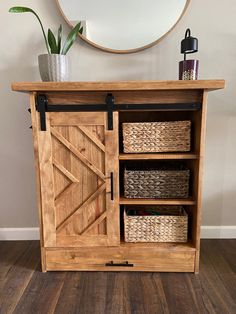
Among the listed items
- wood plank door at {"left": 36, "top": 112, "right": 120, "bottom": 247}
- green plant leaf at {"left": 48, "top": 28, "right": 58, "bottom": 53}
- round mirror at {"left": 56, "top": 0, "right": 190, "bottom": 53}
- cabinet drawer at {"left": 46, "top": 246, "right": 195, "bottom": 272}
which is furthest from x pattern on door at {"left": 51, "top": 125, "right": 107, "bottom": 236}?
round mirror at {"left": 56, "top": 0, "right": 190, "bottom": 53}

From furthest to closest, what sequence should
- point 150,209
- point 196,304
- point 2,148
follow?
point 2,148, point 150,209, point 196,304

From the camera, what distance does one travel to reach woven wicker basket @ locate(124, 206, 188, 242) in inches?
57.2

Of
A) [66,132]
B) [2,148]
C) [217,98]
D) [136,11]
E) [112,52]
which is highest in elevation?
[136,11]

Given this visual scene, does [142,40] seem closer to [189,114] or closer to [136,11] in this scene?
[136,11]

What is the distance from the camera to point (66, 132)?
1.34 m

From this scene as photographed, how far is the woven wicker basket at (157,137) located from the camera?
4.45ft

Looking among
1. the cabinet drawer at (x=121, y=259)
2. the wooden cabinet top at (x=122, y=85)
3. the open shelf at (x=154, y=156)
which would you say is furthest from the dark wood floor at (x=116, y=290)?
the wooden cabinet top at (x=122, y=85)

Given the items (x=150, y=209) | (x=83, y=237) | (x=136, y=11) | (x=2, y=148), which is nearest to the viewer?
(x=83, y=237)

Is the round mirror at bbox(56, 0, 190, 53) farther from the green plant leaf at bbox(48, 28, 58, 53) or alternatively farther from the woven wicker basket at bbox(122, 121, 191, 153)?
the woven wicker basket at bbox(122, 121, 191, 153)

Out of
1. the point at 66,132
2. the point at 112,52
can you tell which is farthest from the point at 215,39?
the point at 66,132

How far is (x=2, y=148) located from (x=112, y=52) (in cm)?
109

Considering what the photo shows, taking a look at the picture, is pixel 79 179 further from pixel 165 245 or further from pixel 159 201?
pixel 165 245

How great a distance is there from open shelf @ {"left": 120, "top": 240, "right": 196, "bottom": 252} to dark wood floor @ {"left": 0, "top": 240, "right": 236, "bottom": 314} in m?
0.18

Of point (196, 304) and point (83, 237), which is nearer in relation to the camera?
point (196, 304)
